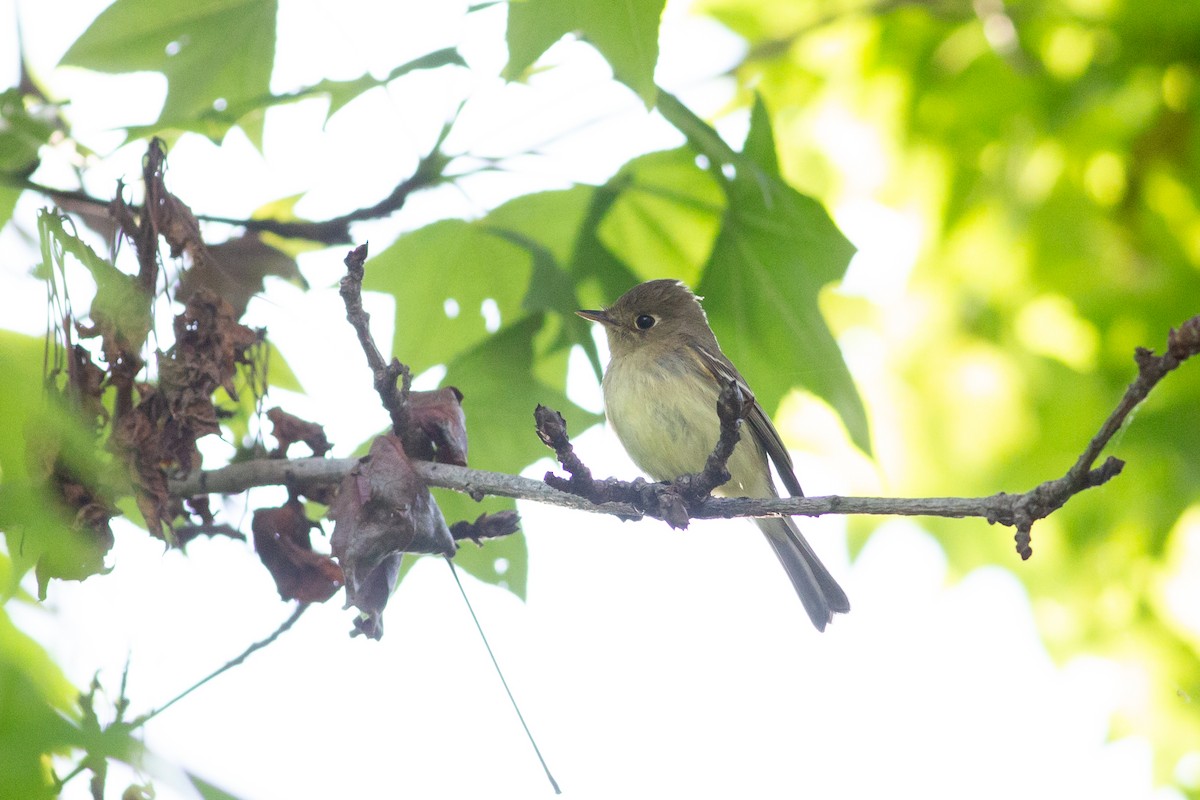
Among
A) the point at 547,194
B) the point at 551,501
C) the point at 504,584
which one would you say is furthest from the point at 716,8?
the point at 551,501

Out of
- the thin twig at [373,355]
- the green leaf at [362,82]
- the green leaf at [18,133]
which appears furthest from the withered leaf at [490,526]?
the green leaf at [18,133]

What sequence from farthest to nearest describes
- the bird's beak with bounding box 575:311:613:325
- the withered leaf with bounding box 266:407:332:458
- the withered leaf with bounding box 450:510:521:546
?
the bird's beak with bounding box 575:311:613:325 → the withered leaf with bounding box 266:407:332:458 → the withered leaf with bounding box 450:510:521:546

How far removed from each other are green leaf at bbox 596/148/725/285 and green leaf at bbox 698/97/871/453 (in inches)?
4.9

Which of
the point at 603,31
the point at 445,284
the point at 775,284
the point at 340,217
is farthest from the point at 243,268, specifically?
the point at 775,284

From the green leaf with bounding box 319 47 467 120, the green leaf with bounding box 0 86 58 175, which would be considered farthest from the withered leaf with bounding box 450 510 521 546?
the green leaf with bounding box 0 86 58 175

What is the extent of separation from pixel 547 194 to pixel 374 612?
186 cm

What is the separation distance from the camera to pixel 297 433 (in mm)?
3398

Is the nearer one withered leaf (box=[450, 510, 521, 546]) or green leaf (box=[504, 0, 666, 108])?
green leaf (box=[504, 0, 666, 108])

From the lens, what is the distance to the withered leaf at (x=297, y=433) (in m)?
3.39

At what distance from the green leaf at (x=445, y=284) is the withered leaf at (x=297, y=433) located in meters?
0.96

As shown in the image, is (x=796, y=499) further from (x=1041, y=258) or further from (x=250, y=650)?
(x=1041, y=258)

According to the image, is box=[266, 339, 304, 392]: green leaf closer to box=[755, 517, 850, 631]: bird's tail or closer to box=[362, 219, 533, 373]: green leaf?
box=[362, 219, 533, 373]: green leaf

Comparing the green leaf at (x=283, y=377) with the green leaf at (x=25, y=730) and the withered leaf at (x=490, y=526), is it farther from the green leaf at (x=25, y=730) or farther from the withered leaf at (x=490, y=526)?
the green leaf at (x=25, y=730)

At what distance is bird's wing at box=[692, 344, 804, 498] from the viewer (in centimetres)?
482
